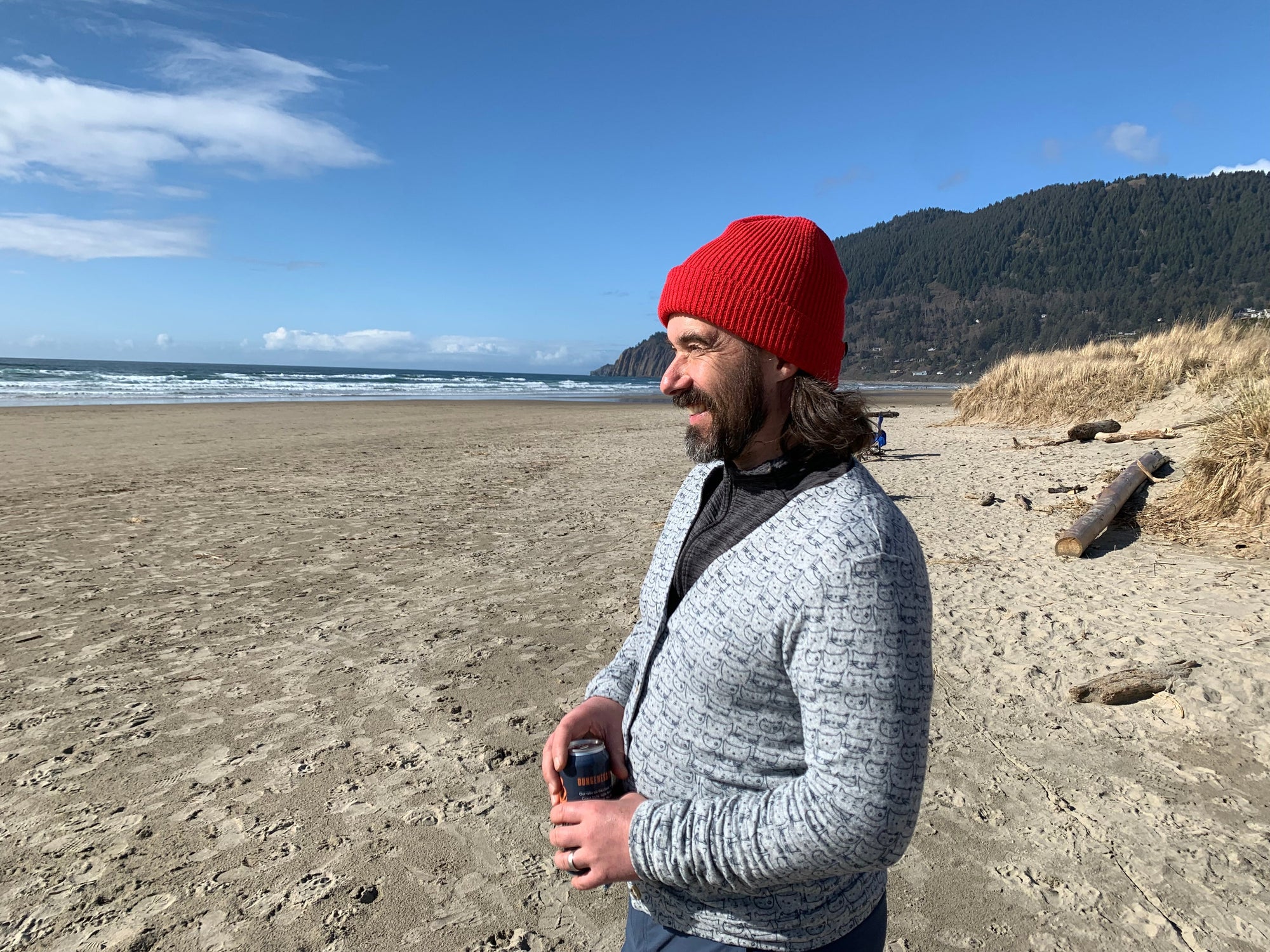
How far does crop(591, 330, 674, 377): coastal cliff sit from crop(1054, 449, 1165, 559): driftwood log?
142981 millimetres

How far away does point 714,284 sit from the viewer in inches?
50.7

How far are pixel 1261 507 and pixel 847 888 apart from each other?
695 cm

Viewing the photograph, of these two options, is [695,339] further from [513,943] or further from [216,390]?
[216,390]

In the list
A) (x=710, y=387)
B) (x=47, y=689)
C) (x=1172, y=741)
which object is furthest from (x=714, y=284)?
(x=47, y=689)

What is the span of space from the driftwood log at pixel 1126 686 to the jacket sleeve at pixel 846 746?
3626 mm

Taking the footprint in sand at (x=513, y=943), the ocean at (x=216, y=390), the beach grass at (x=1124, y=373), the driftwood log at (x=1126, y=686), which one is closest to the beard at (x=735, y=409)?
the footprint in sand at (x=513, y=943)

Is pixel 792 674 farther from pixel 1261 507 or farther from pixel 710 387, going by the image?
pixel 1261 507

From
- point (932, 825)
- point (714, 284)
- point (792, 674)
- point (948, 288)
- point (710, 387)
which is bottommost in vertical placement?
point (932, 825)

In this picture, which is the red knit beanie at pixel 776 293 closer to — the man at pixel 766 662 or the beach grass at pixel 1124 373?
the man at pixel 766 662

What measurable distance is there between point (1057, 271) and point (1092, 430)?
138037 millimetres

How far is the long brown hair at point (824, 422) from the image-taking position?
1175 mm

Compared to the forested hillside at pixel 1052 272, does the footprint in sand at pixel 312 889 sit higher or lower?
lower

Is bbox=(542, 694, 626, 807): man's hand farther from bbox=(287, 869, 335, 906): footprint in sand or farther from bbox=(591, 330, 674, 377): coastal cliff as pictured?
bbox=(591, 330, 674, 377): coastal cliff

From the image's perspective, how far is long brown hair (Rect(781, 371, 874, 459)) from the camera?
3.85 ft
